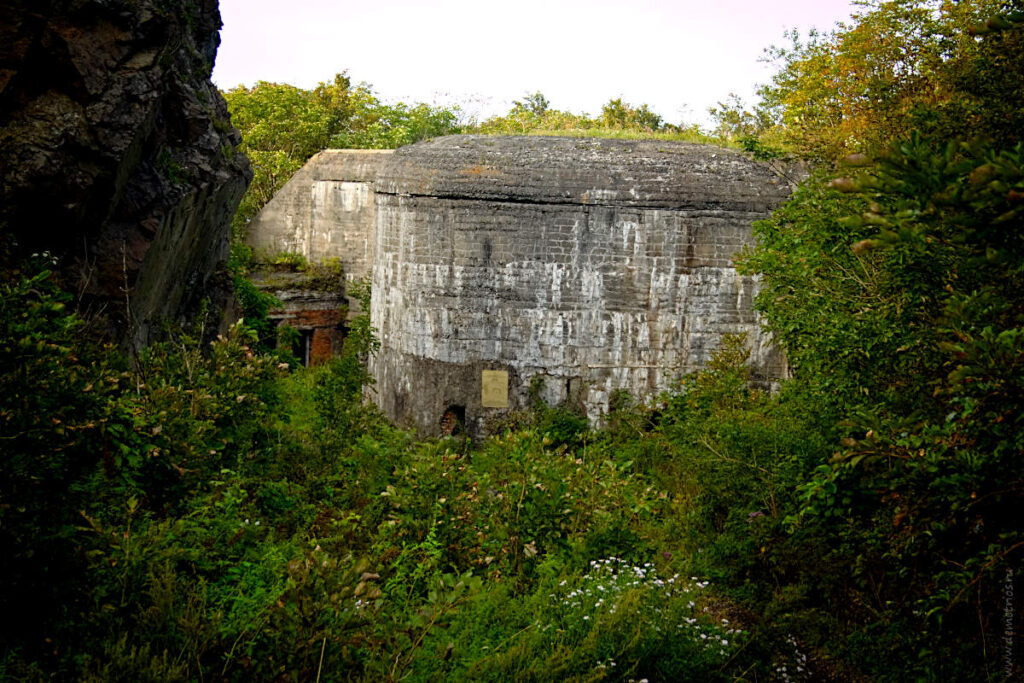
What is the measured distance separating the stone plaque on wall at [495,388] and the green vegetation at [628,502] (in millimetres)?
2151

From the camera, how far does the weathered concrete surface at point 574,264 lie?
11305 millimetres

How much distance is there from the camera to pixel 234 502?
223 inches

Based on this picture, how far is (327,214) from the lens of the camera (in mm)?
17266

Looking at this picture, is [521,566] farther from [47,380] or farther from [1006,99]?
[1006,99]

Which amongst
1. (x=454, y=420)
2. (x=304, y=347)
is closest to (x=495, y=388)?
(x=454, y=420)

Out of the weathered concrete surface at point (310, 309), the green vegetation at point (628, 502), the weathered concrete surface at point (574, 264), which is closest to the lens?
the green vegetation at point (628, 502)

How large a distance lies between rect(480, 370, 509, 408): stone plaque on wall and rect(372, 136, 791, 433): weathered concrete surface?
8 centimetres

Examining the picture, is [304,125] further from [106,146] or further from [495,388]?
[106,146]

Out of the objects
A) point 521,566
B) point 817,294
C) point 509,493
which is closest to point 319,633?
point 521,566

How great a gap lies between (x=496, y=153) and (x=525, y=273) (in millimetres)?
1715

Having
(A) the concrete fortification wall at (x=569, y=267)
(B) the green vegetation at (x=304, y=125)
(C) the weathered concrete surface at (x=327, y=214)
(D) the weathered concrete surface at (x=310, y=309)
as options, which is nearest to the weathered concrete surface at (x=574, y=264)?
(A) the concrete fortification wall at (x=569, y=267)

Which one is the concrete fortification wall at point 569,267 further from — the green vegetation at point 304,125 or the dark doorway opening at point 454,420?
the green vegetation at point 304,125

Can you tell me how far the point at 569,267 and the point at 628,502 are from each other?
4.43 meters

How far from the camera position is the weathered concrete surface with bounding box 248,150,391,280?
669 inches
